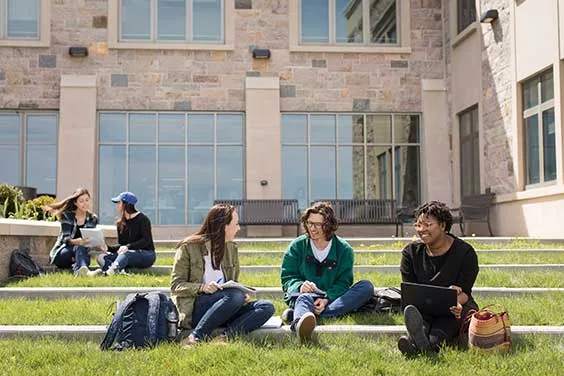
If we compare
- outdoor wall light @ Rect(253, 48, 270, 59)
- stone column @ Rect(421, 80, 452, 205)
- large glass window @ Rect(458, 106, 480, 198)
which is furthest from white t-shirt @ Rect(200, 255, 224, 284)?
stone column @ Rect(421, 80, 452, 205)

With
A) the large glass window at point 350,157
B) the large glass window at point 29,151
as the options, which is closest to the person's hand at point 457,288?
the large glass window at point 350,157

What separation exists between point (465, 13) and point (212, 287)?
13828 mm

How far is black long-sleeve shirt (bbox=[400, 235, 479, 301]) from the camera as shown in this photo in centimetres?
550

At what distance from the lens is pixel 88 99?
1752 centimetres

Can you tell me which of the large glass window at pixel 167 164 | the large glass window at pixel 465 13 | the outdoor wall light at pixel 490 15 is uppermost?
the large glass window at pixel 465 13

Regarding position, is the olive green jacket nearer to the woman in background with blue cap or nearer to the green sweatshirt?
the green sweatshirt

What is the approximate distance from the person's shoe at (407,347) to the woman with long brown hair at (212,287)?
44.6 inches

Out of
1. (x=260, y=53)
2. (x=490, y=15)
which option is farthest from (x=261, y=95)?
(x=490, y=15)

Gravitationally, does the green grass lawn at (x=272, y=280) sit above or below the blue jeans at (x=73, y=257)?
below

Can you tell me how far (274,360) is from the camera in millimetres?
4750

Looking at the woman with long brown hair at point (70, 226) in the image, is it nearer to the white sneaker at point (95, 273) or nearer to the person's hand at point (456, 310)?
the white sneaker at point (95, 273)

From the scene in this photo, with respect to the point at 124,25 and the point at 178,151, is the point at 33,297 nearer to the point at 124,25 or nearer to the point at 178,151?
the point at 178,151

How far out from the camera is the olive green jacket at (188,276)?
223 inches

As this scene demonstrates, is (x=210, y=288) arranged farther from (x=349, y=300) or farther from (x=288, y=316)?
(x=349, y=300)
